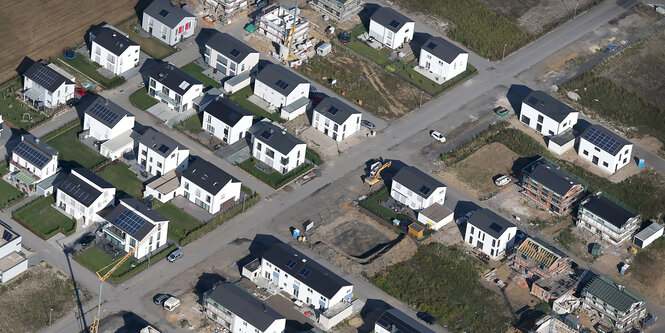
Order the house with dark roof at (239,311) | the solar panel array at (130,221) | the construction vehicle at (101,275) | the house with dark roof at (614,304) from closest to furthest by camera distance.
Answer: the house with dark roof at (239,311)
the construction vehicle at (101,275)
the house with dark roof at (614,304)
the solar panel array at (130,221)

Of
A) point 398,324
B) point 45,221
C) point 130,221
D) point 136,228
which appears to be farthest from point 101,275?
point 398,324

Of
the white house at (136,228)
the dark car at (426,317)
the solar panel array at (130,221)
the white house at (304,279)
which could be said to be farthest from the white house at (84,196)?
the dark car at (426,317)

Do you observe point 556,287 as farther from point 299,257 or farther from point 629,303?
point 299,257

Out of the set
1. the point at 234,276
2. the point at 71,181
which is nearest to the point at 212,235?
the point at 234,276

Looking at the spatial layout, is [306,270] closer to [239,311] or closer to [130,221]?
[239,311]

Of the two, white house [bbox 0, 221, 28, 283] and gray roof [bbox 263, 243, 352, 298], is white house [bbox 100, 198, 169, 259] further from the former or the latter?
gray roof [bbox 263, 243, 352, 298]

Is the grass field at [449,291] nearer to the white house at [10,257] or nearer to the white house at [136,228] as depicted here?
the white house at [136,228]
